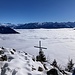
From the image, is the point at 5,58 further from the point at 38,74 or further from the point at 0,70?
the point at 38,74

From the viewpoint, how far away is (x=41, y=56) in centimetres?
3503

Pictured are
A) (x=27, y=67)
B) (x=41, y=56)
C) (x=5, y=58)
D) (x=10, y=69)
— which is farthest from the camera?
(x=41, y=56)

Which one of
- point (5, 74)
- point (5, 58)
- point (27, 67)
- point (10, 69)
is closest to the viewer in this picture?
point (5, 74)

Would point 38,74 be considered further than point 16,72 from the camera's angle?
Yes

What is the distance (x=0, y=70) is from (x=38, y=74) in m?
3.52

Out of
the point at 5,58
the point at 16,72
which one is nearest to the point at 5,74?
the point at 16,72

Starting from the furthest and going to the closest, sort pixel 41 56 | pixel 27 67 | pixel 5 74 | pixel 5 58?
pixel 41 56 < pixel 5 58 < pixel 27 67 < pixel 5 74

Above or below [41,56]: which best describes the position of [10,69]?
above

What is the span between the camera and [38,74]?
42.8 ft

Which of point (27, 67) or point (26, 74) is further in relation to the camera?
point (27, 67)

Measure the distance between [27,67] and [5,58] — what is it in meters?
5.30

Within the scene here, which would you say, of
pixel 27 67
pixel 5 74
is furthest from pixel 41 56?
pixel 5 74

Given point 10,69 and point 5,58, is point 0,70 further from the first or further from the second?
point 5,58

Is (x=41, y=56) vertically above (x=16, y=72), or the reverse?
(x=16, y=72)
